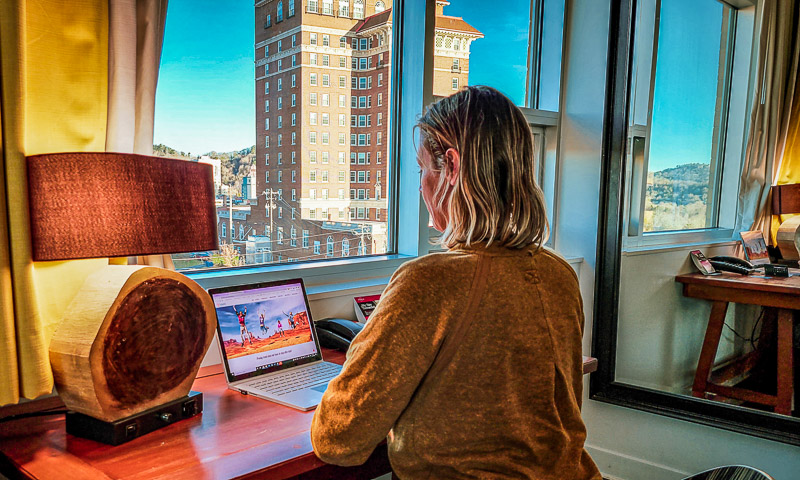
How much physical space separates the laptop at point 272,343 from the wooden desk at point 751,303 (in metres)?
1.74

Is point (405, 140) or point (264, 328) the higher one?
point (405, 140)

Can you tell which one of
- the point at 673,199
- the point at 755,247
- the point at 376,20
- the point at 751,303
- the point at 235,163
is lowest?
the point at 751,303

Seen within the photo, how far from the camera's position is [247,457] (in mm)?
1138

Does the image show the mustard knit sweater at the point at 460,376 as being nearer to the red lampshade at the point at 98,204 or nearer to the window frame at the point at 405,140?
the red lampshade at the point at 98,204

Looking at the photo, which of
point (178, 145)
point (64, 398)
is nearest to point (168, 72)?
point (178, 145)

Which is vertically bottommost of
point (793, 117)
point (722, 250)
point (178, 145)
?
point (722, 250)

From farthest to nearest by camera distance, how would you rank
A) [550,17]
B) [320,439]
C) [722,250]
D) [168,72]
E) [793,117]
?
[550,17], [722,250], [793,117], [168,72], [320,439]

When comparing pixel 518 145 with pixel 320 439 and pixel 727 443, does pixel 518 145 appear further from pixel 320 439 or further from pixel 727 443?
pixel 727 443

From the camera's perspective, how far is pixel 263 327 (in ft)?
5.54

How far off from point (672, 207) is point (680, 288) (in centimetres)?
36

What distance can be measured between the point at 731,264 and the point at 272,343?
1.95m

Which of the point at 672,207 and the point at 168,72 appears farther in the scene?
the point at 672,207

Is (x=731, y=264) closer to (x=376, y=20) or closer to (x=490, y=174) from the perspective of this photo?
(x=376, y=20)

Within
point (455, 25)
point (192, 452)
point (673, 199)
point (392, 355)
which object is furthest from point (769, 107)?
point (192, 452)
